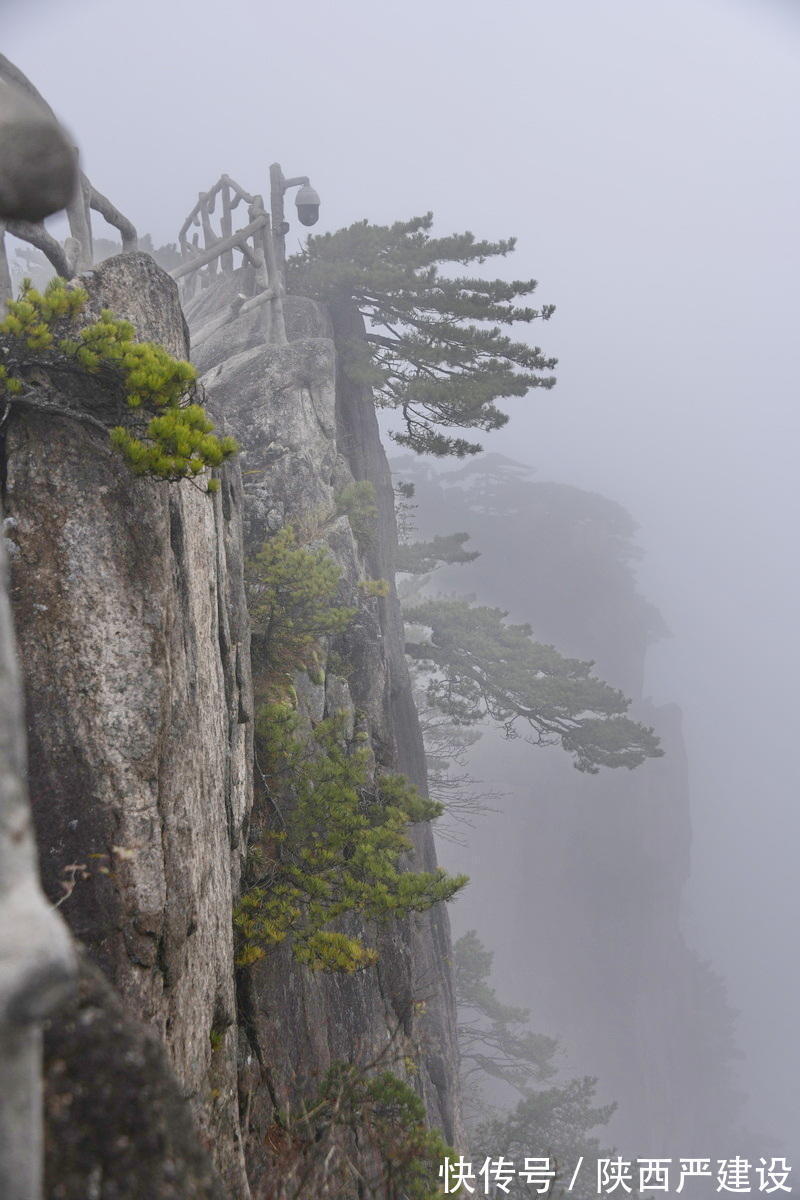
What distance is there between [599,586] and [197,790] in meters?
52.5

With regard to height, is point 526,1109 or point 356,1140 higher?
point 356,1140

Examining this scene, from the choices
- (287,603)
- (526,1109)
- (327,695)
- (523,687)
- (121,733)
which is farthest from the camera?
(526,1109)

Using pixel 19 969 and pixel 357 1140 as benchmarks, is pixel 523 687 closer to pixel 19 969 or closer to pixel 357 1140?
pixel 357 1140

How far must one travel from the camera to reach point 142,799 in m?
3.79

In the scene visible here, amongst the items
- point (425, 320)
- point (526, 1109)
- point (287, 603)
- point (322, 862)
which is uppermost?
point (425, 320)

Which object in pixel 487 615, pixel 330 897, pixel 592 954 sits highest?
pixel 487 615

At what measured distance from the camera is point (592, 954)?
42.0m

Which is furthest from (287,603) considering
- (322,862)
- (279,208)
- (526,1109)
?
(526,1109)

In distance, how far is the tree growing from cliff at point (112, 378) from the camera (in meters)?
3.90

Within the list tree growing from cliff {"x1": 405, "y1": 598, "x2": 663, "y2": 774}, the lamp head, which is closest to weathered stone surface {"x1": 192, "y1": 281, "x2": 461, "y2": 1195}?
the lamp head

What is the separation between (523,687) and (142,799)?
49.2 feet

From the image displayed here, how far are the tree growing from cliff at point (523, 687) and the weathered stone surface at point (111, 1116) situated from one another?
15.5 m

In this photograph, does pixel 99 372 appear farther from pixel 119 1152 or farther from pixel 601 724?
pixel 601 724

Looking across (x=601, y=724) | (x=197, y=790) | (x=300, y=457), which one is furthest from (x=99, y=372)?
(x=601, y=724)
